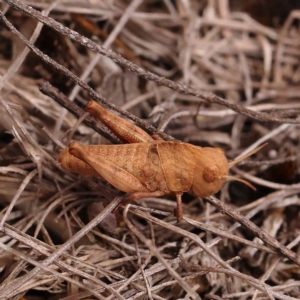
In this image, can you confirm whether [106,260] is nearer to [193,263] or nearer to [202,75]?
[193,263]

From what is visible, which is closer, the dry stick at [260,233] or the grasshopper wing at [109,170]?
the grasshopper wing at [109,170]

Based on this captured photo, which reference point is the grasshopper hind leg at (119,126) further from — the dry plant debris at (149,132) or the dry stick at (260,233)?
the dry stick at (260,233)

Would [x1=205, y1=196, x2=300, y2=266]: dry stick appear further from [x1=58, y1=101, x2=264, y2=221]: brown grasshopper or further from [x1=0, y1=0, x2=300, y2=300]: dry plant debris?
[x1=58, y1=101, x2=264, y2=221]: brown grasshopper

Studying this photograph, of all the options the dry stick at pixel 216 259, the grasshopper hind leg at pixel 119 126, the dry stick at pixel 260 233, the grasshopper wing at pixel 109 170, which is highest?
the grasshopper hind leg at pixel 119 126

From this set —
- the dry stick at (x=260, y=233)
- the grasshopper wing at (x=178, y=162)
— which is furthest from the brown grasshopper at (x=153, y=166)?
the dry stick at (x=260, y=233)

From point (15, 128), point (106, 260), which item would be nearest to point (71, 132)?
point (15, 128)

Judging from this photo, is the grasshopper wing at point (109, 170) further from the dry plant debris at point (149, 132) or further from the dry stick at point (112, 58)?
the dry stick at point (112, 58)

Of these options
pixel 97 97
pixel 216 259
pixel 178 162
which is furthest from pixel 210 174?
pixel 97 97

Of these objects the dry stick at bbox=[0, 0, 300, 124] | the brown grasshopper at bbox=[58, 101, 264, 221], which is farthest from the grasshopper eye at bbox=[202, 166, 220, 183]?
the dry stick at bbox=[0, 0, 300, 124]

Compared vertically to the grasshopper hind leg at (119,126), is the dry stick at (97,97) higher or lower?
higher
